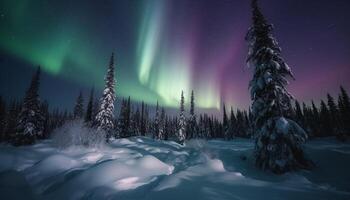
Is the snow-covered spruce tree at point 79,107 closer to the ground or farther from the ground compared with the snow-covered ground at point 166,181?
farther from the ground

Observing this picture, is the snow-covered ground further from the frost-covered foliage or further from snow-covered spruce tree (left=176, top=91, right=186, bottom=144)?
snow-covered spruce tree (left=176, top=91, right=186, bottom=144)

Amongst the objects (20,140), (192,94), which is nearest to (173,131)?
(192,94)

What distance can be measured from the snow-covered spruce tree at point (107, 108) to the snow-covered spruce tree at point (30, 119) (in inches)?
462

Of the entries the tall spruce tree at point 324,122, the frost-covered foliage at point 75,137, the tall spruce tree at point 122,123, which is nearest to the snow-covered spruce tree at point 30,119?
the frost-covered foliage at point 75,137

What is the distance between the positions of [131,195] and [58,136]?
59.3ft

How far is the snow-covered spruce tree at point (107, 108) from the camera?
32694 millimetres

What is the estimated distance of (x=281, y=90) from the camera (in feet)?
40.5

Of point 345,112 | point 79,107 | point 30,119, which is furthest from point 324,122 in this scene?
point 30,119

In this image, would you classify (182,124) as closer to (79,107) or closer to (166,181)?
(79,107)

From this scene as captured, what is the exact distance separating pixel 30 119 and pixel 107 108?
13943mm

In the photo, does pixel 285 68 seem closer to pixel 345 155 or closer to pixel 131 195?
pixel 345 155

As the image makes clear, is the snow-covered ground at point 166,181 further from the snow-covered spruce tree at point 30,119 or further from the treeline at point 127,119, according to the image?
the snow-covered spruce tree at point 30,119

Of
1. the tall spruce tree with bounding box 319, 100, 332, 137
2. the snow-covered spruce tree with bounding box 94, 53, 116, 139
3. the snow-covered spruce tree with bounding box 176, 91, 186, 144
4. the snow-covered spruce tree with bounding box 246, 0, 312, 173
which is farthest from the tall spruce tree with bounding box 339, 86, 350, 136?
the snow-covered spruce tree with bounding box 94, 53, 116, 139

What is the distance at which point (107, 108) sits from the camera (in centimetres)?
3372
